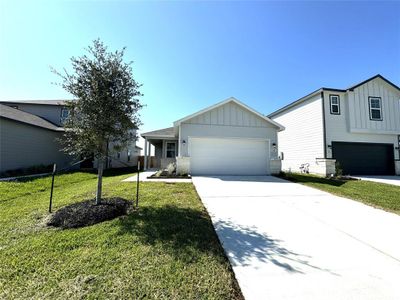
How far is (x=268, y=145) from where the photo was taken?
1305 centimetres

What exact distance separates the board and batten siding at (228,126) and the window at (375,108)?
799 centimetres

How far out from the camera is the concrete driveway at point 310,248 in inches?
91.9

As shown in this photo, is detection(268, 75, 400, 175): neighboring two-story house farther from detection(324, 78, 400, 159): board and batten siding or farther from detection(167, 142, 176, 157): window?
detection(167, 142, 176, 157): window

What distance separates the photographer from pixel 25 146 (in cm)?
1295

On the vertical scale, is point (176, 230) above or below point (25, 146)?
below

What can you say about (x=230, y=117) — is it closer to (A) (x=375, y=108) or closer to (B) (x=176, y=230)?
(B) (x=176, y=230)

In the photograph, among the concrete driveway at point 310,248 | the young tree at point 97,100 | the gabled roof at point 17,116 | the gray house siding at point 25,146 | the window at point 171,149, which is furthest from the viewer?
the window at point 171,149

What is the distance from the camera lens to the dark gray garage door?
47.1 feet

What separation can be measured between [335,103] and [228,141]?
8.63 m

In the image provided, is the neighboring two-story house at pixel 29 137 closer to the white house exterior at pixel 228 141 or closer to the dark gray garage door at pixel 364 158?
the white house exterior at pixel 228 141

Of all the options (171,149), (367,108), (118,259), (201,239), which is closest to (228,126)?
(171,149)

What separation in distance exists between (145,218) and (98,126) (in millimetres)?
2541

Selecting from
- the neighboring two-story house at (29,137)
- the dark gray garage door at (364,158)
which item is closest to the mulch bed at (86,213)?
the neighboring two-story house at (29,137)

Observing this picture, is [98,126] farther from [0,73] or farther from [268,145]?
[268,145]
